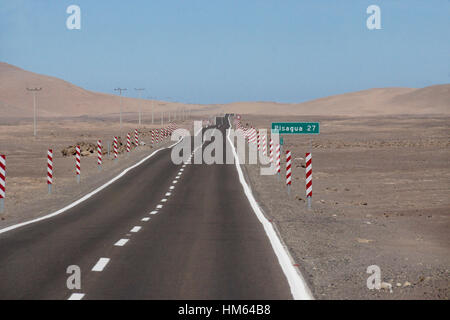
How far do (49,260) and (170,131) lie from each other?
6407cm

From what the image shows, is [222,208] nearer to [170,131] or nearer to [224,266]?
[224,266]

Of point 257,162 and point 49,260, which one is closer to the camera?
point 49,260

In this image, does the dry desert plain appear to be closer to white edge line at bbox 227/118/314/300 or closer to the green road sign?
white edge line at bbox 227/118/314/300

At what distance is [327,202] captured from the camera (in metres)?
22.6

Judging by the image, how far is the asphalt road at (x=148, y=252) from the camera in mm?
9414

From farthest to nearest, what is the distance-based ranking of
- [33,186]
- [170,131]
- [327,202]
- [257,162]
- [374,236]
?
[170,131] < [257,162] < [33,186] < [327,202] < [374,236]

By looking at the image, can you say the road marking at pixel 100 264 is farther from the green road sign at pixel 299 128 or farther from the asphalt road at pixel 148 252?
the green road sign at pixel 299 128

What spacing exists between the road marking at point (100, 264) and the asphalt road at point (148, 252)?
0.16ft

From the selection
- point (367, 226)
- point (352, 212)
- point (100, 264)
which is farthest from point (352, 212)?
point (100, 264)

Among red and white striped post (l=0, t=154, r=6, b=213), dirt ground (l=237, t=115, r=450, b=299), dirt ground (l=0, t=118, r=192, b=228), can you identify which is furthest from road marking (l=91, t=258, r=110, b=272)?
red and white striped post (l=0, t=154, r=6, b=213)

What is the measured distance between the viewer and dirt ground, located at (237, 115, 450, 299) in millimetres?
10195

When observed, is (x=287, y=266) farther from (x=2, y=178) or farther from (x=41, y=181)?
(x=41, y=181)

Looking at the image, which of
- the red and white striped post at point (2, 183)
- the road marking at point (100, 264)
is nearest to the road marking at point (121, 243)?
the road marking at point (100, 264)
